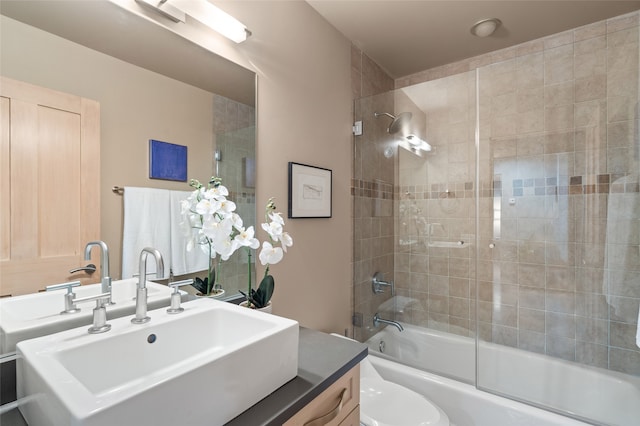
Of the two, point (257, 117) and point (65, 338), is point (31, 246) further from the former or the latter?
point (257, 117)

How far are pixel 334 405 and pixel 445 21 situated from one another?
2209 millimetres

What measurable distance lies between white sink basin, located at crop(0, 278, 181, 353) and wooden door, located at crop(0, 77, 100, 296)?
30 mm

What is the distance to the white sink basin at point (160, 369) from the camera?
55cm

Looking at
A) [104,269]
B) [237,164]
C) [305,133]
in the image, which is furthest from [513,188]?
[104,269]

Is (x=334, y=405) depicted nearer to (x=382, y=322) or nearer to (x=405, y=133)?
(x=382, y=322)

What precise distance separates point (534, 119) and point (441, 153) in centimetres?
61

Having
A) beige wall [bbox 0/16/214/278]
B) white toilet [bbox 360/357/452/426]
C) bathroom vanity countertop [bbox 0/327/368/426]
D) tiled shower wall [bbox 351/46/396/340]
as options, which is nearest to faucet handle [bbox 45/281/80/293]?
beige wall [bbox 0/16/214/278]

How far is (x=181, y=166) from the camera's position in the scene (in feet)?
3.88

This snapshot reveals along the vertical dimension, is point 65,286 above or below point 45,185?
below

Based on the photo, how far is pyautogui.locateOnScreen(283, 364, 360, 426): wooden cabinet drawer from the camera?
0.82 m

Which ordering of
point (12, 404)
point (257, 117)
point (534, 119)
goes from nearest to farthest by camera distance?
1. point (12, 404)
2. point (257, 117)
3. point (534, 119)

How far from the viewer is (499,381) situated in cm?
186

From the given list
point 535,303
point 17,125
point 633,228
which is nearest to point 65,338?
point 17,125

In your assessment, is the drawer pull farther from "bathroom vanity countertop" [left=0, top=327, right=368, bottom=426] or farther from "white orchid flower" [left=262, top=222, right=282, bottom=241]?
"white orchid flower" [left=262, top=222, right=282, bottom=241]
